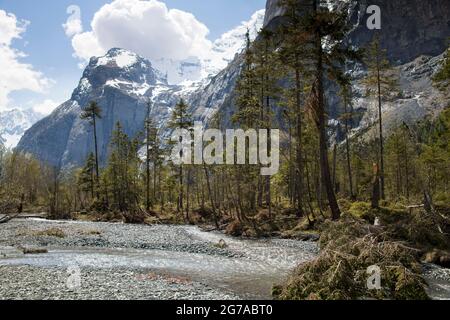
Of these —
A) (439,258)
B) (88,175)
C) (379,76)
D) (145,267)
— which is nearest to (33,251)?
(145,267)

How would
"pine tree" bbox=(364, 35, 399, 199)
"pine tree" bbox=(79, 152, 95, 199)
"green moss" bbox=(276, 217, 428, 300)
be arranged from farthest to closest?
1. "pine tree" bbox=(79, 152, 95, 199)
2. "pine tree" bbox=(364, 35, 399, 199)
3. "green moss" bbox=(276, 217, 428, 300)

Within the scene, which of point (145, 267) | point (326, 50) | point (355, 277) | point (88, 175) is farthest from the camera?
point (88, 175)

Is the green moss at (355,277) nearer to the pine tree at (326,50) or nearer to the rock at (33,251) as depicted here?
the pine tree at (326,50)

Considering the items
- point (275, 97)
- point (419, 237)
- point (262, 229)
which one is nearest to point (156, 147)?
point (275, 97)

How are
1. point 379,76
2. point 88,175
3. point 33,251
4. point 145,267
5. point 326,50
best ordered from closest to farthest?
point 145,267, point 33,251, point 326,50, point 379,76, point 88,175

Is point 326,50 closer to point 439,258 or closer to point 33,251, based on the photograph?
point 439,258

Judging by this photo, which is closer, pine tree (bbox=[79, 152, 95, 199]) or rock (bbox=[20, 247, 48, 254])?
rock (bbox=[20, 247, 48, 254])

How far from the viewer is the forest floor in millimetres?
12445

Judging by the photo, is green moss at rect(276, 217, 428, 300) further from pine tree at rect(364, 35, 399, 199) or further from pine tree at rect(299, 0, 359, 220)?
pine tree at rect(364, 35, 399, 199)

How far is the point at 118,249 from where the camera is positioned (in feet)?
79.5

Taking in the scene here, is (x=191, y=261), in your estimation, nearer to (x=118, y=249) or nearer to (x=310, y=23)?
(x=118, y=249)

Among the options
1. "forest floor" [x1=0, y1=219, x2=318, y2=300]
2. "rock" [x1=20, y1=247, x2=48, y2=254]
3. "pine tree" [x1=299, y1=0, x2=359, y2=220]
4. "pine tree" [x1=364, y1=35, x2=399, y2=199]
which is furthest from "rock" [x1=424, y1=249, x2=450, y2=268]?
"pine tree" [x1=364, y1=35, x2=399, y2=199]

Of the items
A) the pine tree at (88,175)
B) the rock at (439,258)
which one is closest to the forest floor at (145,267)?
the rock at (439,258)

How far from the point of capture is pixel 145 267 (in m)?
17.5
